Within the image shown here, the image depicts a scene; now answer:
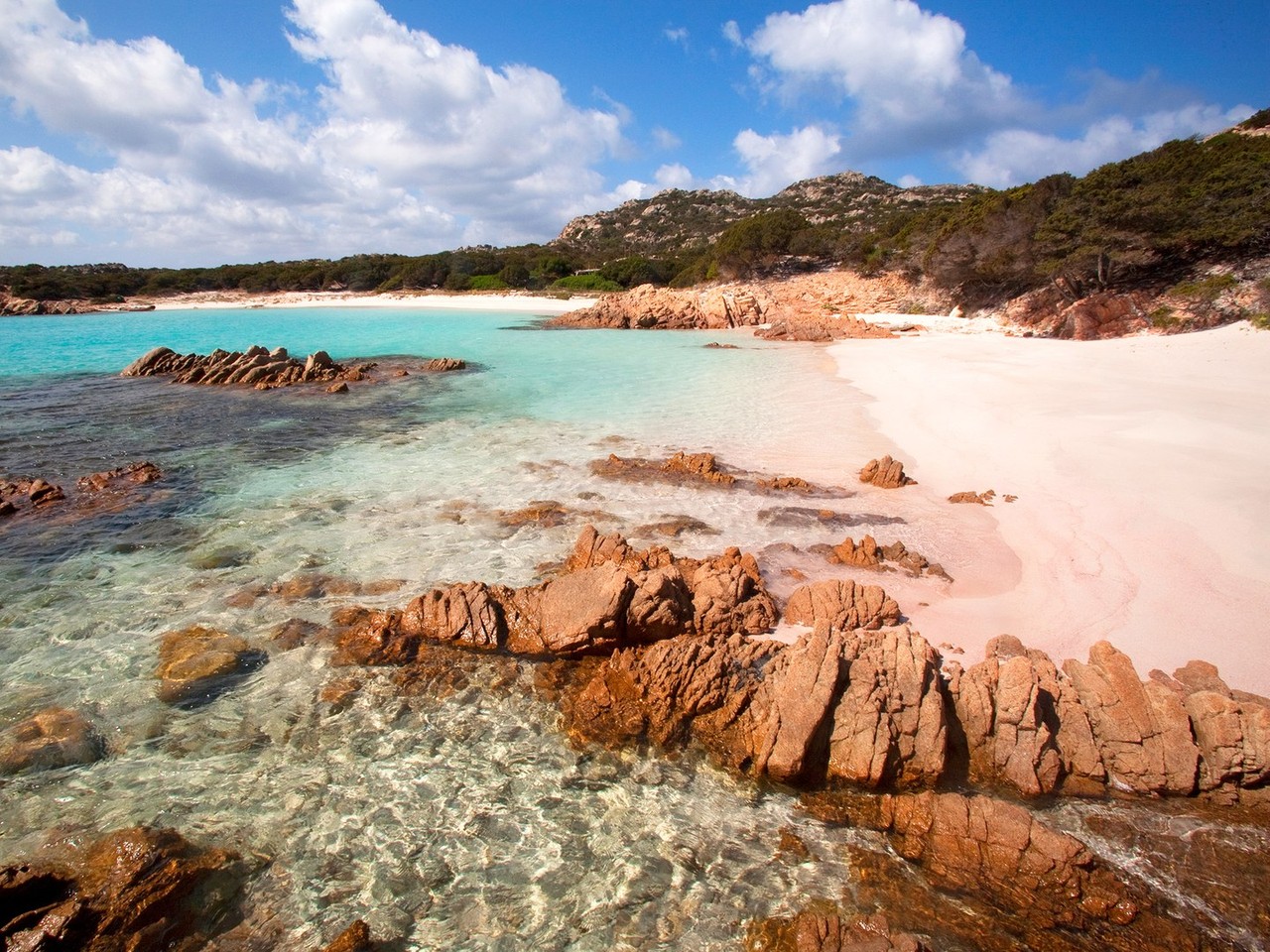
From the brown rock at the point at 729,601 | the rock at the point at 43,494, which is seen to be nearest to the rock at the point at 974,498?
the brown rock at the point at 729,601

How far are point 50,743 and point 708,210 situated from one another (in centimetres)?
11393

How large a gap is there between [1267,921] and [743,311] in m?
37.9

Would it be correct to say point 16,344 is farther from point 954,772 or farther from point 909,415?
point 954,772

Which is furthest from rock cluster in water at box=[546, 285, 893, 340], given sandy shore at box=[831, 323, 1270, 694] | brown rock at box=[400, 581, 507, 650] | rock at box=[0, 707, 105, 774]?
rock at box=[0, 707, 105, 774]

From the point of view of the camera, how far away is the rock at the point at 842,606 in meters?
5.93

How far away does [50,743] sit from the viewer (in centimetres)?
462

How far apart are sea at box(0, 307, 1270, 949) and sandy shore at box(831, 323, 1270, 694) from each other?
125 cm

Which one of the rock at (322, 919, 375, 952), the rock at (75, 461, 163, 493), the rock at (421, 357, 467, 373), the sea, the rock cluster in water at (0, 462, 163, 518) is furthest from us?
the rock at (421, 357, 467, 373)

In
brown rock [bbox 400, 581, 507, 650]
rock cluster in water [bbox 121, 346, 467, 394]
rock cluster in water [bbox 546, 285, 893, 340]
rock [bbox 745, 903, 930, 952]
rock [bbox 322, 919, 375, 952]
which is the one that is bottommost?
rock [bbox 322, 919, 375, 952]

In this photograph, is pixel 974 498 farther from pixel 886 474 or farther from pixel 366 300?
pixel 366 300

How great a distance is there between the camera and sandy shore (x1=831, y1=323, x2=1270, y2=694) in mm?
5754

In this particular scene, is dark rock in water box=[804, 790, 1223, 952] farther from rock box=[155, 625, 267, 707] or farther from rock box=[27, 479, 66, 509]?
rock box=[27, 479, 66, 509]

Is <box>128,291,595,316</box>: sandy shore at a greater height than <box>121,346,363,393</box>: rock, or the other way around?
<box>128,291,595,316</box>: sandy shore

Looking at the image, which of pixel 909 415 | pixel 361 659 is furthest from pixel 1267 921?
pixel 909 415
